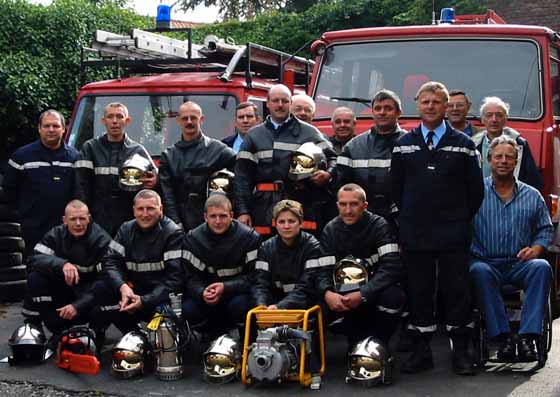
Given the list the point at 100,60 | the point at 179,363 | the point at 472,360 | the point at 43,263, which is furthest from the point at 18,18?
the point at 472,360

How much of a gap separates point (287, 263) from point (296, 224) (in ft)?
1.00

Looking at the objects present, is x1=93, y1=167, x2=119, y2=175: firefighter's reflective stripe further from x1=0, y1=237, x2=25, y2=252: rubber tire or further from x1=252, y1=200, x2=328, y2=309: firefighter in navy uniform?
x1=0, y1=237, x2=25, y2=252: rubber tire

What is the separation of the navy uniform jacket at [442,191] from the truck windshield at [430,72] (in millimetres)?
1658

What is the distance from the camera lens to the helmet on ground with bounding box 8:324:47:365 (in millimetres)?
6957

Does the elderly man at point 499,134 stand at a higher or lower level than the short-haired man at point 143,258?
higher

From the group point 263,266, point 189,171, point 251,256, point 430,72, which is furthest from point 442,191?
point 189,171

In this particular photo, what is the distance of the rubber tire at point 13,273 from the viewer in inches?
383

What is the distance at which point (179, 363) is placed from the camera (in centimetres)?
664

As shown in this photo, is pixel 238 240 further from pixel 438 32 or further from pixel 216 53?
pixel 216 53

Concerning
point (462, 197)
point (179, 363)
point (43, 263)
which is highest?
point (462, 197)

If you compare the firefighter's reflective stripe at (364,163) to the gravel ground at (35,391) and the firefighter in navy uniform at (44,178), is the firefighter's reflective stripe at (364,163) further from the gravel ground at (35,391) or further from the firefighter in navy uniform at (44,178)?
the gravel ground at (35,391)

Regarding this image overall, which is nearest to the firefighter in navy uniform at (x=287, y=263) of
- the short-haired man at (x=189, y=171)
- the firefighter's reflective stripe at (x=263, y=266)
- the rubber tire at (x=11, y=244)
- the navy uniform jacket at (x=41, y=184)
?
the firefighter's reflective stripe at (x=263, y=266)

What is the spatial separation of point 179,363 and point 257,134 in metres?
1.99

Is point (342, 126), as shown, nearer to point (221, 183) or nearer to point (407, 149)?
point (221, 183)
